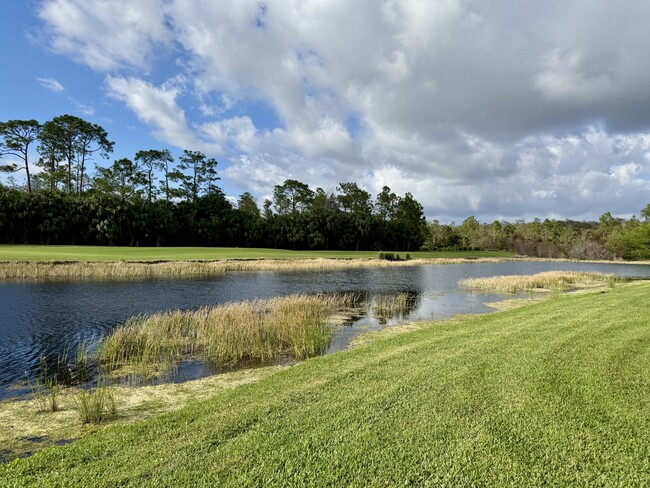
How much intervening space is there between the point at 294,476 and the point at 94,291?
26.4 metres

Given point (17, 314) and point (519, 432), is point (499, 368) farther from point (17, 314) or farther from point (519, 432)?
point (17, 314)

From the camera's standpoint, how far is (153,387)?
9266mm

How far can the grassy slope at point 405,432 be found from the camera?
4.21 metres

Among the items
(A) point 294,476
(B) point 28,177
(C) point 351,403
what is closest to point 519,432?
(C) point 351,403

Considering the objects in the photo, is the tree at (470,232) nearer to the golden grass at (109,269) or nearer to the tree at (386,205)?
the tree at (386,205)

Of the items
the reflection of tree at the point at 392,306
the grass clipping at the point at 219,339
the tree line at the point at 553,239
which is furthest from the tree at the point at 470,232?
the grass clipping at the point at 219,339

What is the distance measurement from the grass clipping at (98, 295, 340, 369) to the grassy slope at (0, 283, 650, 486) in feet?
16.1

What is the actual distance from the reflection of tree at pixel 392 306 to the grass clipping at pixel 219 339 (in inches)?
187

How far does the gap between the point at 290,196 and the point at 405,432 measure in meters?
110

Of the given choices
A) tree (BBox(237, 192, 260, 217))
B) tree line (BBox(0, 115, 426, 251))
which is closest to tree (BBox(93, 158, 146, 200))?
tree line (BBox(0, 115, 426, 251))

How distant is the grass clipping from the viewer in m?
12.3

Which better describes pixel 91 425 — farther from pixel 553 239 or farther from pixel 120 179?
pixel 553 239

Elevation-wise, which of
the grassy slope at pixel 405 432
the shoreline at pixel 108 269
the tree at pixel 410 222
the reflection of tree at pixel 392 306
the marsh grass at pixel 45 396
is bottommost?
the reflection of tree at pixel 392 306

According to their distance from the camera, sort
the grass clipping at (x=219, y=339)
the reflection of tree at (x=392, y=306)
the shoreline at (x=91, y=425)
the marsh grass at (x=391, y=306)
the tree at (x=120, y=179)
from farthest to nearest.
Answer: the tree at (x=120, y=179)
the marsh grass at (x=391, y=306)
the reflection of tree at (x=392, y=306)
the grass clipping at (x=219, y=339)
the shoreline at (x=91, y=425)
